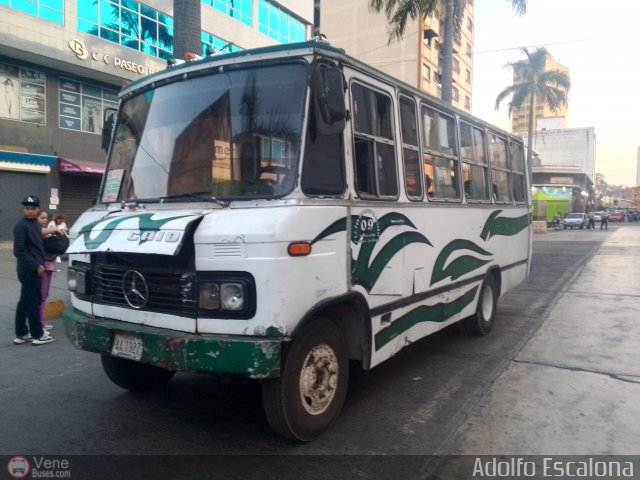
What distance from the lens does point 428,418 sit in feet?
13.8

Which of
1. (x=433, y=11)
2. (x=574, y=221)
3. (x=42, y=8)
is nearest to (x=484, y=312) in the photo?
(x=433, y=11)

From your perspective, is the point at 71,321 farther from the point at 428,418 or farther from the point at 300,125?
the point at 428,418

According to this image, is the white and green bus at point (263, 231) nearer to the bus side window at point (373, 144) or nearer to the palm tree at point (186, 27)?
the bus side window at point (373, 144)

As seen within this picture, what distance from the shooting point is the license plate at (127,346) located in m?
3.53

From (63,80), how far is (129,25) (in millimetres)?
3333

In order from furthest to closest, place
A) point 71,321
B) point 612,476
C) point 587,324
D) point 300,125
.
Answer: point 587,324, point 71,321, point 300,125, point 612,476

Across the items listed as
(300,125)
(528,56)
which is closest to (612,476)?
(300,125)

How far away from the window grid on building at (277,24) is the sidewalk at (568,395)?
2317 cm

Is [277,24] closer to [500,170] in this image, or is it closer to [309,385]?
[500,170]

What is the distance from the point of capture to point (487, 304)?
23.5 feet

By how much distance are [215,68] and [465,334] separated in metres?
4.92

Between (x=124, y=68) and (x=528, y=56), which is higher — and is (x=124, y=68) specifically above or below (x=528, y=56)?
below

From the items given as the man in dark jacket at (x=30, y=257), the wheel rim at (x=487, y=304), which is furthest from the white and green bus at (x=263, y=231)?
the wheel rim at (x=487, y=304)

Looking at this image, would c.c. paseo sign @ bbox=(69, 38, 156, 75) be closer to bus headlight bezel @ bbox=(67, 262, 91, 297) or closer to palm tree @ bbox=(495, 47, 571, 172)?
bus headlight bezel @ bbox=(67, 262, 91, 297)
